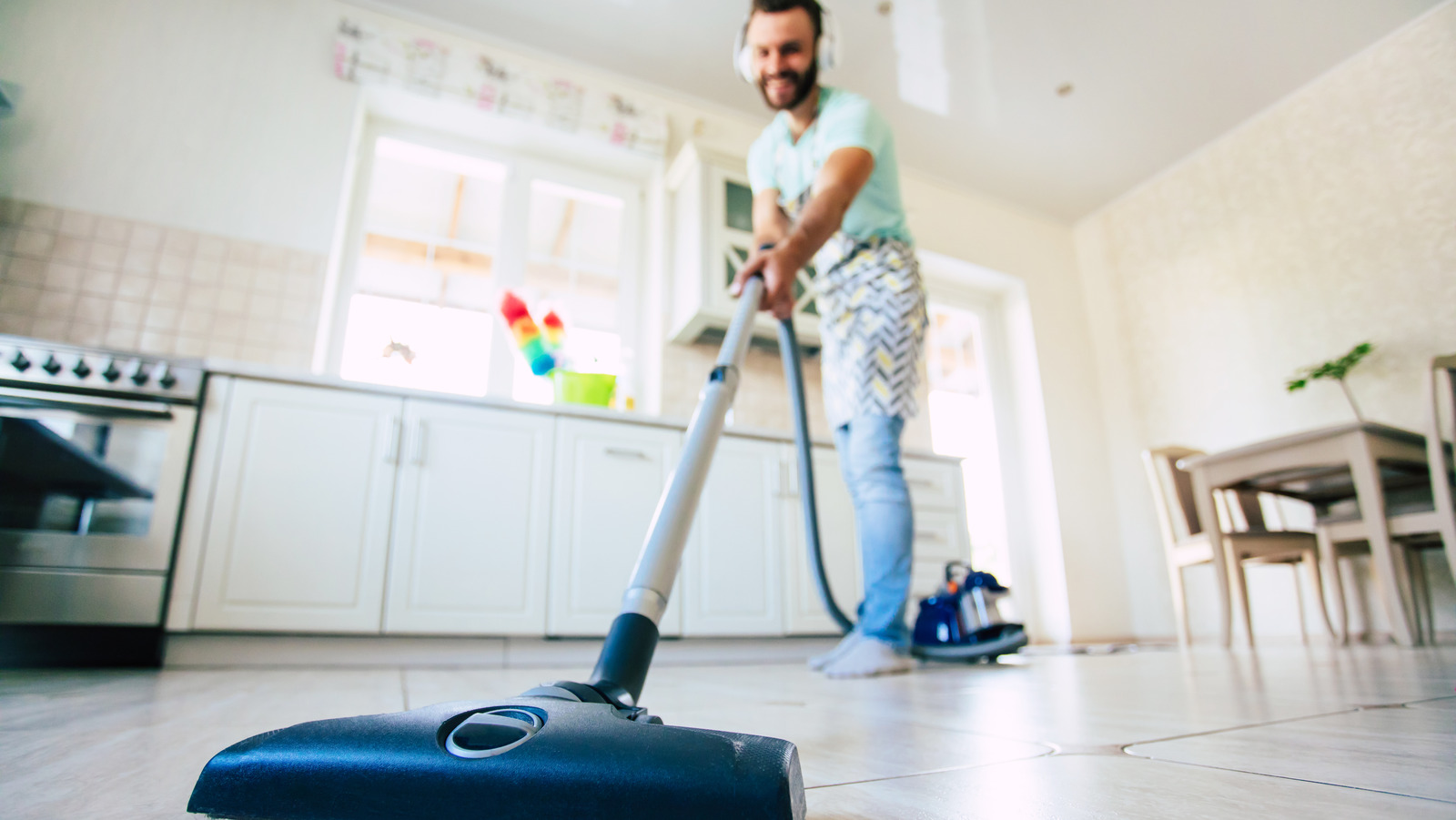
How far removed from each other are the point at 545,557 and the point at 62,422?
4.25 feet

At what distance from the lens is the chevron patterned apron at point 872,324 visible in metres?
1.66

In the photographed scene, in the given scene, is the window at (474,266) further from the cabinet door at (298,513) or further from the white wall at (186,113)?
the cabinet door at (298,513)

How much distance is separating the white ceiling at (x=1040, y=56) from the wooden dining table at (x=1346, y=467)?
1779 millimetres

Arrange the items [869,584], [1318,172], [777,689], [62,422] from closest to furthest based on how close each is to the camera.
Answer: [777,689], [869,584], [62,422], [1318,172]

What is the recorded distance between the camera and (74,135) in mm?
2643

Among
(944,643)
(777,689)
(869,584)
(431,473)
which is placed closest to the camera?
(777,689)

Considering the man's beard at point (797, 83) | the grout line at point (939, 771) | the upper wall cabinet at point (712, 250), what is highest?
the upper wall cabinet at point (712, 250)

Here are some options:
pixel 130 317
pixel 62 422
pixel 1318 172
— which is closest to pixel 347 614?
pixel 62 422

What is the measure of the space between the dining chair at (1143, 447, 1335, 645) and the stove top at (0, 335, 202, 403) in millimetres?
3667

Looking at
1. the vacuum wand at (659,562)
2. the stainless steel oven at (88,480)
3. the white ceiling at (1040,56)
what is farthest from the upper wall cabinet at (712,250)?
the vacuum wand at (659,562)

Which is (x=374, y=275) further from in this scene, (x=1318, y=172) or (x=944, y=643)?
(x=1318, y=172)

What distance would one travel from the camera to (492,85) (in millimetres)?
3391

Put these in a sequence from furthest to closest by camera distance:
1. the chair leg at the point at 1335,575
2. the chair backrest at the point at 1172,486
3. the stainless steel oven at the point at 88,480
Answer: the chair backrest at the point at 1172,486, the chair leg at the point at 1335,575, the stainless steel oven at the point at 88,480

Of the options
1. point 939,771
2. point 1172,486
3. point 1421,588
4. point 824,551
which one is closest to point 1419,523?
point 1421,588
